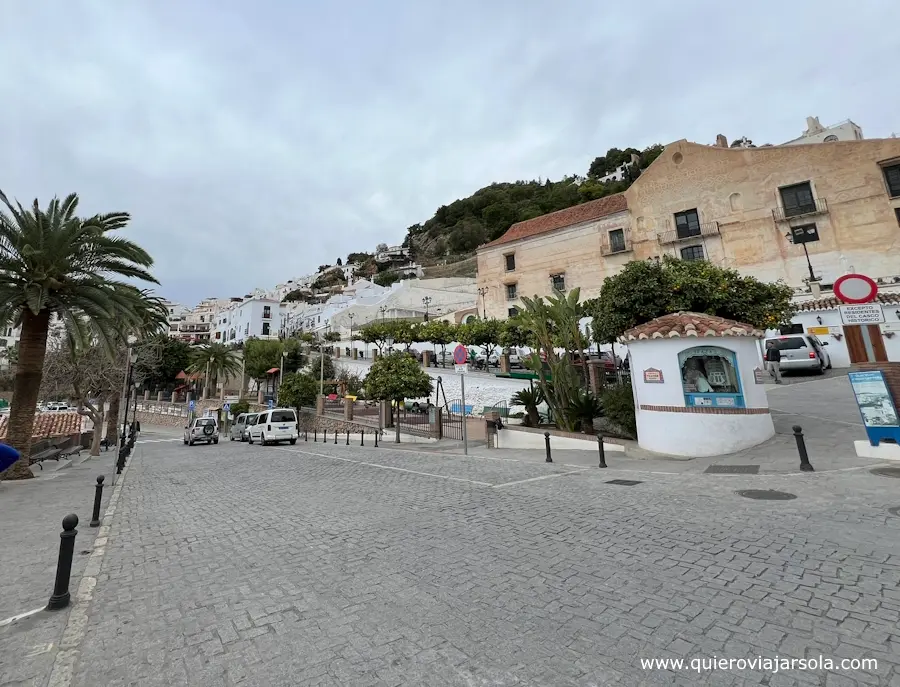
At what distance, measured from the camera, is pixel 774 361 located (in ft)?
73.6

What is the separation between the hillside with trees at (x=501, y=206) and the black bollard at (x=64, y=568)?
290 ft

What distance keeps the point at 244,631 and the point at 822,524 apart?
6859 mm

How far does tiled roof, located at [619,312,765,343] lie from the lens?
10.9 meters

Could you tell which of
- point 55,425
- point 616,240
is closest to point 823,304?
point 616,240

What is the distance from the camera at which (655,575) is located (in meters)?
4.24

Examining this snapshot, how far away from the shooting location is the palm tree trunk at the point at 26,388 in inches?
505

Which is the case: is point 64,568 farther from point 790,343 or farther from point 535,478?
point 790,343

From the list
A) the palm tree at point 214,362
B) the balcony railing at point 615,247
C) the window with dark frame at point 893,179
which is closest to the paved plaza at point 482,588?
the balcony railing at point 615,247

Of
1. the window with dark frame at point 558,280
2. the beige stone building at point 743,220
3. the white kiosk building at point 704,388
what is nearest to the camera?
the white kiosk building at point 704,388

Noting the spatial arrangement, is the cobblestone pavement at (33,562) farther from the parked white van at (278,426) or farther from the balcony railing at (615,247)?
the balcony railing at (615,247)

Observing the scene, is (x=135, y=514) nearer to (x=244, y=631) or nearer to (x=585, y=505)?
(x=244, y=631)

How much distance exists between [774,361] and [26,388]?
3248cm

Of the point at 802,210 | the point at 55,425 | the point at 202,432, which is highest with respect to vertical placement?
the point at 802,210

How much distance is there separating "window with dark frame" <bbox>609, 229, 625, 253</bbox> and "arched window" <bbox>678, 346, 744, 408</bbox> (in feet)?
106
